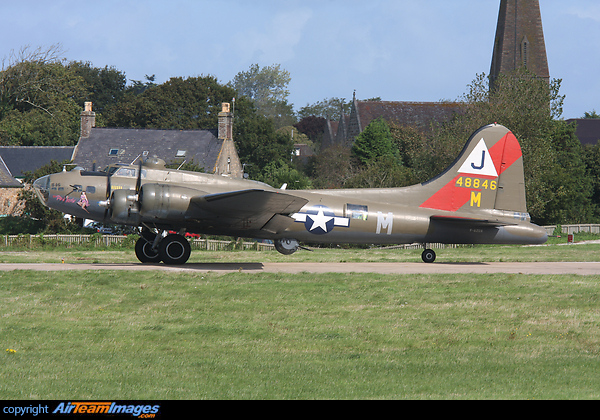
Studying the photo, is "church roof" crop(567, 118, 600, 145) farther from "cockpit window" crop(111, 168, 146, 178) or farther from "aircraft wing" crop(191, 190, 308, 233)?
"cockpit window" crop(111, 168, 146, 178)

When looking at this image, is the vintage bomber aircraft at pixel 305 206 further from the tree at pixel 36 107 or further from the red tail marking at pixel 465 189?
the tree at pixel 36 107

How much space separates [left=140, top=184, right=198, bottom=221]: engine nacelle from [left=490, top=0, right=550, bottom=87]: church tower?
269 ft

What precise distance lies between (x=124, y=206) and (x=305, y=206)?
6260 millimetres

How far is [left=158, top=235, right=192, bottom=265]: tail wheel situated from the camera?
21.8 meters

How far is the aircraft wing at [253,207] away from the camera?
20.2m

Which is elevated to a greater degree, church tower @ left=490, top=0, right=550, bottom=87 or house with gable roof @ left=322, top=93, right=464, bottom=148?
church tower @ left=490, top=0, right=550, bottom=87

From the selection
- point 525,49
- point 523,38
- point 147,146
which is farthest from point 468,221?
point 523,38

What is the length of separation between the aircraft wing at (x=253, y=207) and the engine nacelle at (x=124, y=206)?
1.89 meters

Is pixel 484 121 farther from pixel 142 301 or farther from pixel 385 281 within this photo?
pixel 142 301

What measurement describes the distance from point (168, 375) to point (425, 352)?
4673 millimetres

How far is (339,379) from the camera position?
9562mm

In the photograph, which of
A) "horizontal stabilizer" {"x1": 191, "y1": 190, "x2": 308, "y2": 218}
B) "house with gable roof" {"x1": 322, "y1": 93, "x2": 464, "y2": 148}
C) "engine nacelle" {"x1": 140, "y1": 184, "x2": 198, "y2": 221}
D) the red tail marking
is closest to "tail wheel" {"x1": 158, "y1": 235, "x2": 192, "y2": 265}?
"engine nacelle" {"x1": 140, "y1": 184, "x2": 198, "y2": 221}

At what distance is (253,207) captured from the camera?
69.0 feet

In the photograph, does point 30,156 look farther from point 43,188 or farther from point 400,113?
point 400,113
